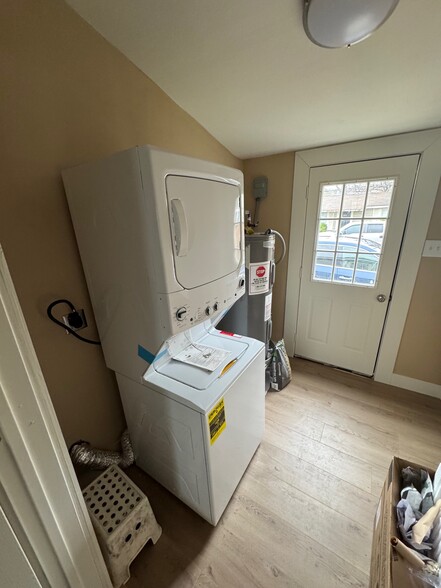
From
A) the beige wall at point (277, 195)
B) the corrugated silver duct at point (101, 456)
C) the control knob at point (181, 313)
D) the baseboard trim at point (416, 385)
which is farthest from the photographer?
the beige wall at point (277, 195)

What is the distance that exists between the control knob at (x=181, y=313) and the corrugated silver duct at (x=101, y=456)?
97 centimetres

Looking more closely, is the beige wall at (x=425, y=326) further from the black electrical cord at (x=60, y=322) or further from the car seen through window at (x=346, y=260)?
the black electrical cord at (x=60, y=322)

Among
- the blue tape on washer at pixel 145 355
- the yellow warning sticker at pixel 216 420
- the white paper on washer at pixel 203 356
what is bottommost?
the yellow warning sticker at pixel 216 420

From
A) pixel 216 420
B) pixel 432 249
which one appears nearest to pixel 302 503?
pixel 216 420

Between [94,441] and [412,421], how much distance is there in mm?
2239

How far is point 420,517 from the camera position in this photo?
0.93 m

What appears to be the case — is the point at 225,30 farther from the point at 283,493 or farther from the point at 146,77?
the point at 283,493

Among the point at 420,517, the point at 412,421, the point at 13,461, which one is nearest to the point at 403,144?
the point at 412,421

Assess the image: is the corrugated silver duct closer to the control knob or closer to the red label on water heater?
the control knob

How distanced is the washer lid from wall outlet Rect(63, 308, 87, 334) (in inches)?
17.2

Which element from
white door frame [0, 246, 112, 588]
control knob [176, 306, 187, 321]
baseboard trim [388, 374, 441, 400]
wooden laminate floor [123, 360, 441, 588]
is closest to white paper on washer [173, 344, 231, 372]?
control knob [176, 306, 187, 321]

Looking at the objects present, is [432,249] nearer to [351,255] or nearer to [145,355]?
[351,255]

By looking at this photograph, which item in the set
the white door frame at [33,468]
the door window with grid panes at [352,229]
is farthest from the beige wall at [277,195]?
the white door frame at [33,468]

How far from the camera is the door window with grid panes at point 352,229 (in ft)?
6.04
